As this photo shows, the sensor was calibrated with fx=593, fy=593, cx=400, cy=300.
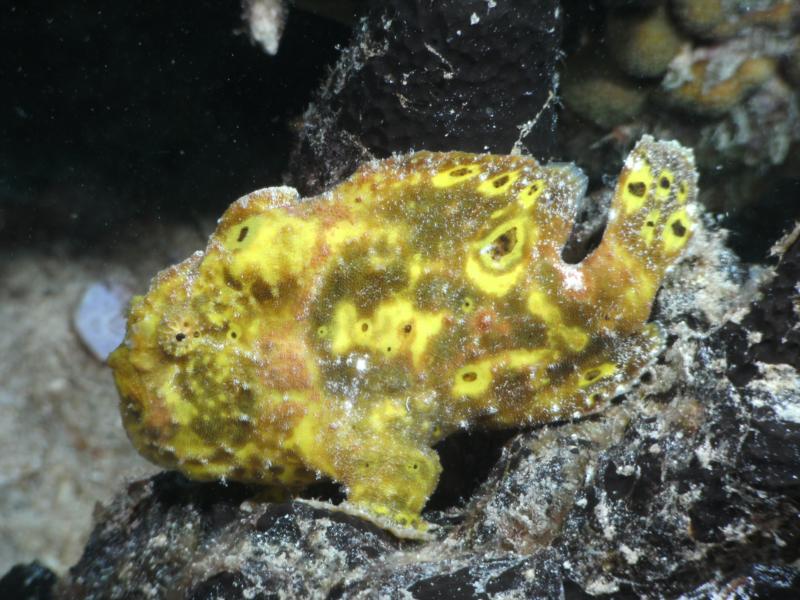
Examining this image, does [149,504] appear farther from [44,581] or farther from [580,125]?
[580,125]

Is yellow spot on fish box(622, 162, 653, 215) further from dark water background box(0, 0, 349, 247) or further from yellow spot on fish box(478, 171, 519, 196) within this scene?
Answer: dark water background box(0, 0, 349, 247)

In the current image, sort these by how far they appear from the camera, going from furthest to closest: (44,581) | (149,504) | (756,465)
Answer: (44,581) → (149,504) → (756,465)

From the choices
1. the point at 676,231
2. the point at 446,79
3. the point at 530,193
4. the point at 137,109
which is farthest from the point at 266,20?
the point at 137,109

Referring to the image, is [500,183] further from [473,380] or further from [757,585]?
[757,585]

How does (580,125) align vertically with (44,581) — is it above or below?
above

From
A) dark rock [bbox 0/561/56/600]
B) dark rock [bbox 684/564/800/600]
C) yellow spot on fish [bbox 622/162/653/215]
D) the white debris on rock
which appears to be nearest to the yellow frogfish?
yellow spot on fish [bbox 622/162/653/215]

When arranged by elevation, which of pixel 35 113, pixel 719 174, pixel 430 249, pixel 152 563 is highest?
pixel 35 113

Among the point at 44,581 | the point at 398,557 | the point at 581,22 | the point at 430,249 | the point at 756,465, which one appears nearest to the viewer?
the point at 756,465

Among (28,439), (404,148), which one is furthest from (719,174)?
(28,439)
